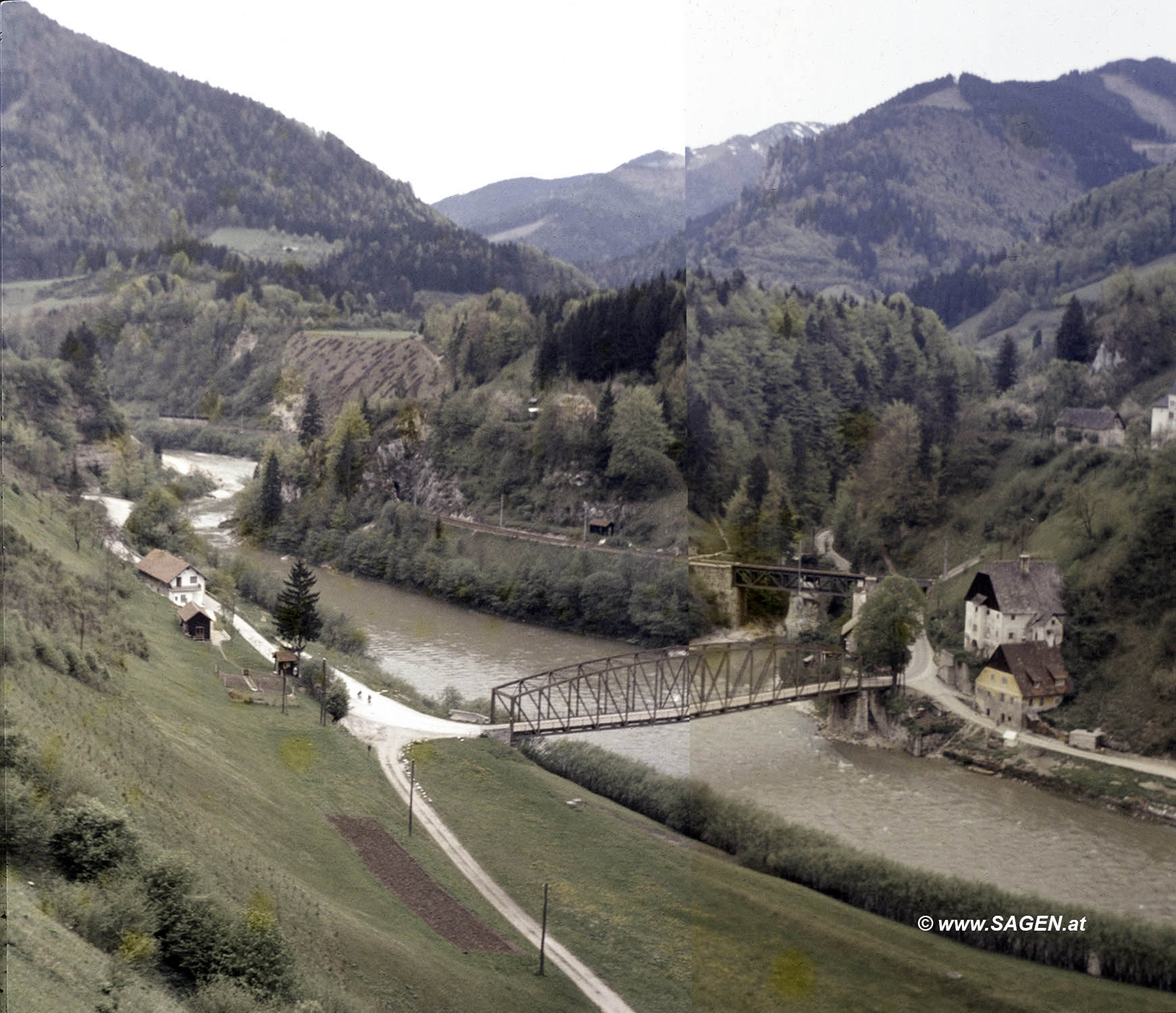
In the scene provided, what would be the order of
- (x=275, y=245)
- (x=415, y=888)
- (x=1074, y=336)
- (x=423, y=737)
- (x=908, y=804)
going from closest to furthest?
(x=415, y=888) < (x=1074, y=336) < (x=908, y=804) < (x=423, y=737) < (x=275, y=245)

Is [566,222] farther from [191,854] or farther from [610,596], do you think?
[191,854]

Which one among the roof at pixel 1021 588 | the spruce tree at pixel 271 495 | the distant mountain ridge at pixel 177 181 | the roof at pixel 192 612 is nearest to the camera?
the roof at pixel 1021 588

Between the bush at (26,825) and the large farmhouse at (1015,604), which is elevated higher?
the large farmhouse at (1015,604)

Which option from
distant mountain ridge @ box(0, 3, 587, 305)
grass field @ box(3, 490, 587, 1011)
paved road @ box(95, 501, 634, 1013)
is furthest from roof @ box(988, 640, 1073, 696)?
distant mountain ridge @ box(0, 3, 587, 305)

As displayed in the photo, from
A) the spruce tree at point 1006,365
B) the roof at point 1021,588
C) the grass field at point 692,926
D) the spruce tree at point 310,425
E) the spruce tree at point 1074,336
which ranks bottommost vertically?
the grass field at point 692,926

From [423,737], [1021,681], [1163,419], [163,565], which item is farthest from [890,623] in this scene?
[163,565]

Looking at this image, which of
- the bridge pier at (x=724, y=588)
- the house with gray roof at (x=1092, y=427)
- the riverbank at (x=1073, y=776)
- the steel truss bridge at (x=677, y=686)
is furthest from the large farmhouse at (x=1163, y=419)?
the bridge pier at (x=724, y=588)

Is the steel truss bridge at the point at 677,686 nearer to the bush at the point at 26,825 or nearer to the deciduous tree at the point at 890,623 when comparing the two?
the deciduous tree at the point at 890,623

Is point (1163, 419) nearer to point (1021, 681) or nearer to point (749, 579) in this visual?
point (1021, 681)
